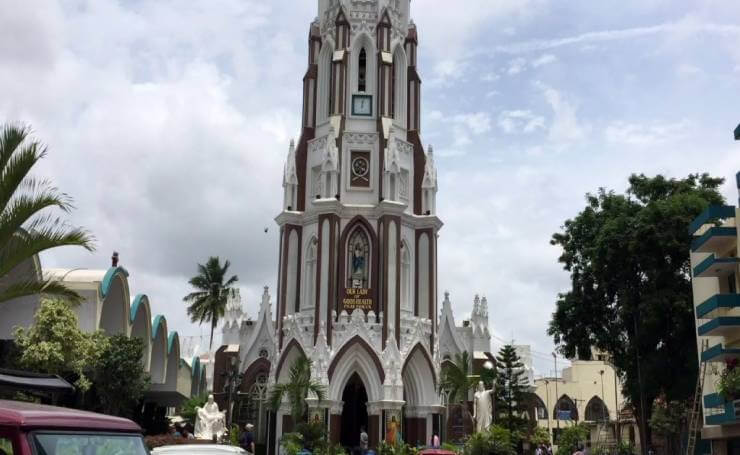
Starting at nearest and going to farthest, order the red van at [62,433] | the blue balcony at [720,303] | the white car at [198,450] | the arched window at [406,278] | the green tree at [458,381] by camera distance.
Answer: the red van at [62,433], the white car at [198,450], the blue balcony at [720,303], the green tree at [458,381], the arched window at [406,278]

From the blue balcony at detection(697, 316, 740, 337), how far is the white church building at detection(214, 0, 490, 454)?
45.8 feet

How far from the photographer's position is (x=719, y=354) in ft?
87.8

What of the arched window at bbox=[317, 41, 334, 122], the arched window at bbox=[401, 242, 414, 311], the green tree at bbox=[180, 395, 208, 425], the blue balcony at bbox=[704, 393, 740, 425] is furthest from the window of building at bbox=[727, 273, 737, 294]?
the green tree at bbox=[180, 395, 208, 425]

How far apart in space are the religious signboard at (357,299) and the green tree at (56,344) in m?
15.2

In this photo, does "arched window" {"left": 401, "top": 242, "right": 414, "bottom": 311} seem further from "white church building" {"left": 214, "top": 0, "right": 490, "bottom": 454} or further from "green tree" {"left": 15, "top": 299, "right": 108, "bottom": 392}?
"green tree" {"left": 15, "top": 299, "right": 108, "bottom": 392}

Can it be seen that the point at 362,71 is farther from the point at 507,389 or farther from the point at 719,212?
the point at 719,212

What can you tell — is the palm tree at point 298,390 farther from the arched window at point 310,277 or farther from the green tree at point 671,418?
the green tree at point 671,418

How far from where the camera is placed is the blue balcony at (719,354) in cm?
2639

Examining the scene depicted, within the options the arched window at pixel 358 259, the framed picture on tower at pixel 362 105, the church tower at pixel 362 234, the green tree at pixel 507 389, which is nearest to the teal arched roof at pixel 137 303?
the church tower at pixel 362 234

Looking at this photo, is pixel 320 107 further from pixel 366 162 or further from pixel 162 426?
pixel 162 426

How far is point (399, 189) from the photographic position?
4212cm

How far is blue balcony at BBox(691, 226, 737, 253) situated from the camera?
2717 centimetres

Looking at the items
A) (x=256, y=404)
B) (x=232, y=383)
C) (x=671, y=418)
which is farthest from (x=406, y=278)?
(x=671, y=418)

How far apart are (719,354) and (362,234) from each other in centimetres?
1897
